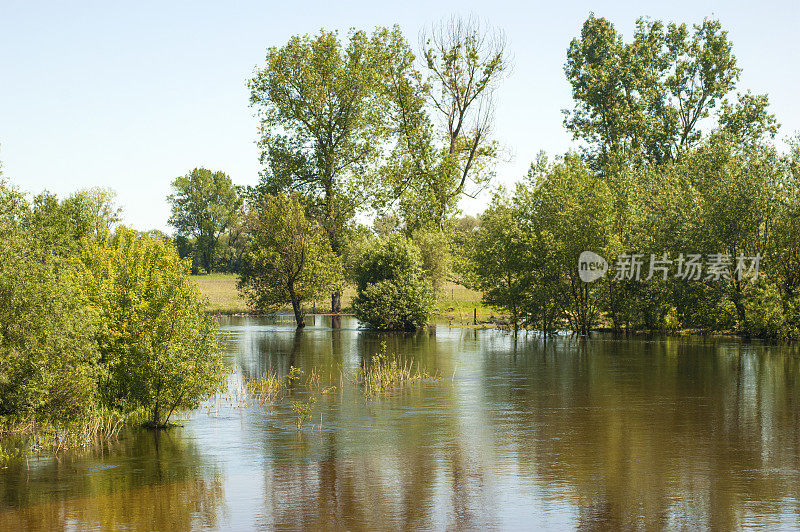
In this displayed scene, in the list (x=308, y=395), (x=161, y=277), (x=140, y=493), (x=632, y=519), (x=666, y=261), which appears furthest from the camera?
(x=666, y=261)

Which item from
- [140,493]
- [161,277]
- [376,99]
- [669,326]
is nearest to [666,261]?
[669,326]

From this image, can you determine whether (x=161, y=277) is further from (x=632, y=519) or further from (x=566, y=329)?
(x=566, y=329)

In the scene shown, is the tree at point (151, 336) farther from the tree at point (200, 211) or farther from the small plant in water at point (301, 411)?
the tree at point (200, 211)

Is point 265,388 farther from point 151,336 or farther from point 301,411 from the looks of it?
point 151,336

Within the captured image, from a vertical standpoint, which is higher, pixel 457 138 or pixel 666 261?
pixel 457 138

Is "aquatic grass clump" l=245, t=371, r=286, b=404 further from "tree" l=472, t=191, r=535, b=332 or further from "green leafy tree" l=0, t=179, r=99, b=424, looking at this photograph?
"tree" l=472, t=191, r=535, b=332

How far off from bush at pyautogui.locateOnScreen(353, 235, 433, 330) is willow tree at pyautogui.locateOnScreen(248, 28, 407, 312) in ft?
37.6

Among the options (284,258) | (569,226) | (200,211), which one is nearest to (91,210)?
(284,258)

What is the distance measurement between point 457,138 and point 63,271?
57075 millimetres

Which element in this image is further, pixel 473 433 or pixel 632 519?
pixel 473 433

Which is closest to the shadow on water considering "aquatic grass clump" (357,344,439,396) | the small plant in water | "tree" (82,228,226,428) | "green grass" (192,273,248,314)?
"tree" (82,228,226,428)

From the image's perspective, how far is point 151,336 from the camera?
2541cm

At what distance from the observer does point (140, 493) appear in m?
18.6

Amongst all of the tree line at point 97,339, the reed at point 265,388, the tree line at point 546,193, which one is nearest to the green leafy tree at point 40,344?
the tree line at point 97,339
